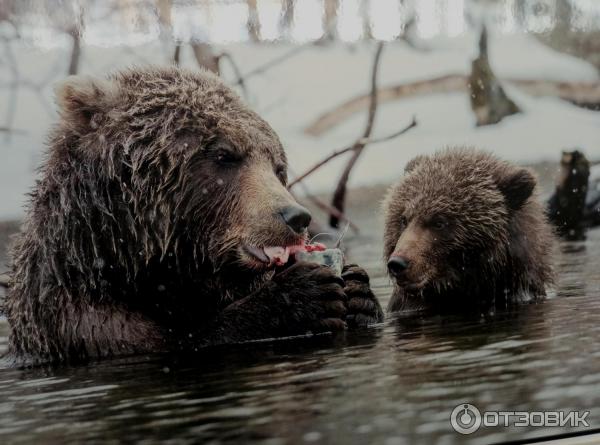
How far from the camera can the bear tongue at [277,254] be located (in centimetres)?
431

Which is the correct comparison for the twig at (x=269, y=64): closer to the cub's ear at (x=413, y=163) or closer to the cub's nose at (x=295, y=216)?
the cub's ear at (x=413, y=163)

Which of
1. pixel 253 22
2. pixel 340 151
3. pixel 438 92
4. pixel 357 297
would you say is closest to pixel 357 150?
pixel 340 151

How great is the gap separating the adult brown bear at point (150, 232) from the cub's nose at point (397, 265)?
2.46 feet

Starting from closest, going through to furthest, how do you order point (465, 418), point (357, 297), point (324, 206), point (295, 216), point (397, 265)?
point (465, 418) < point (295, 216) < point (357, 297) < point (397, 265) < point (324, 206)

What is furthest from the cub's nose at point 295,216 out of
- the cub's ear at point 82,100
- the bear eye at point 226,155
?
the cub's ear at point 82,100

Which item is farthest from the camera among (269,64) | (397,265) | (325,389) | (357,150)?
(357,150)

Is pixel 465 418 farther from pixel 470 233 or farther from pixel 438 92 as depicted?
pixel 438 92

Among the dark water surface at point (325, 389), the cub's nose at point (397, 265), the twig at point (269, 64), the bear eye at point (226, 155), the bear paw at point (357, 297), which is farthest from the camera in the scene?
the twig at point (269, 64)

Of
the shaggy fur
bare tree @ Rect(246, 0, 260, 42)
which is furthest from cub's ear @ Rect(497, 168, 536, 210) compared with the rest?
bare tree @ Rect(246, 0, 260, 42)

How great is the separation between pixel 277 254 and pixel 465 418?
1321mm

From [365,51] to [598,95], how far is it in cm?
192

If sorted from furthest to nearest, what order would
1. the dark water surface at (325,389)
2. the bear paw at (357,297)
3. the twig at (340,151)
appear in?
the twig at (340,151)
the bear paw at (357,297)
the dark water surface at (325,389)

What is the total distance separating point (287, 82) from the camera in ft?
18.3

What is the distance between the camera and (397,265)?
520 cm
